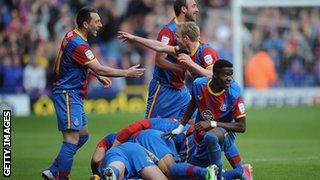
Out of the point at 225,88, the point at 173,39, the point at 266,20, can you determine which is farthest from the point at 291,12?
the point at 225,88

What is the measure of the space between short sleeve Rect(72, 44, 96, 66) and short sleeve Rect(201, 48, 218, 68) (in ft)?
4.99

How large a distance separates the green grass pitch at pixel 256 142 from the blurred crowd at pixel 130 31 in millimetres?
1549

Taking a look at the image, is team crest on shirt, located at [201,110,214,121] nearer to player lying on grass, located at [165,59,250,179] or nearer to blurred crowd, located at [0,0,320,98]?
player lying on grass, located at [165,59,250,179]

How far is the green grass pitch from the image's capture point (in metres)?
14.1

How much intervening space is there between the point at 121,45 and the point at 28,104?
3654 mm

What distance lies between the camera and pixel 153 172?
1134cm

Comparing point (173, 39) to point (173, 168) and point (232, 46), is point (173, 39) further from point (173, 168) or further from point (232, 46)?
point (232, 46)

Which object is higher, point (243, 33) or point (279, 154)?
point (243, 33)

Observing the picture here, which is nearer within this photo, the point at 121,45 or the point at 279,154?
the point at 279,154

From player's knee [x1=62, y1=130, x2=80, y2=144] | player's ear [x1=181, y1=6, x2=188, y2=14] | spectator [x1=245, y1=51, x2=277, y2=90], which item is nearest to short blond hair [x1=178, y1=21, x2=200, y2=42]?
player's ear [x1=181, y1=6, x2=188, y2=14]

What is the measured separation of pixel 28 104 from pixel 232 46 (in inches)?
264

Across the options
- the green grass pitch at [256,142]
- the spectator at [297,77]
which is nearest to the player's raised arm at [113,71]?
the green grass pitch at [256,142]

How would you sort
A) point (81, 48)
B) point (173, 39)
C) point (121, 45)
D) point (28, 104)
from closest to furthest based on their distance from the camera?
point (81, 48), point (173, 39), point (28, 104), point (121, 45)

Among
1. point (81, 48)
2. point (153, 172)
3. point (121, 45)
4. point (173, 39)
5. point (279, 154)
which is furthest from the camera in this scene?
point (121, 45)
